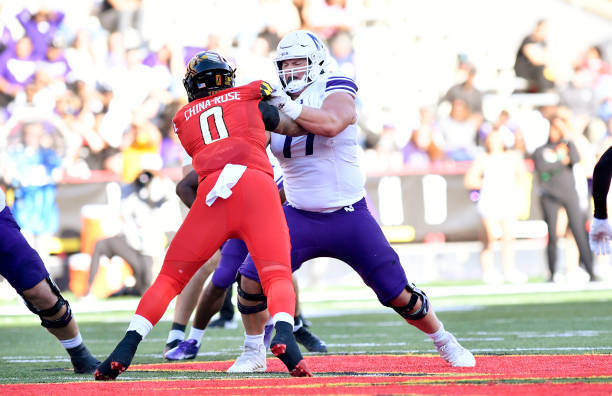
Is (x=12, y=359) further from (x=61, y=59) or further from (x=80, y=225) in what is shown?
(x=61, y=59)

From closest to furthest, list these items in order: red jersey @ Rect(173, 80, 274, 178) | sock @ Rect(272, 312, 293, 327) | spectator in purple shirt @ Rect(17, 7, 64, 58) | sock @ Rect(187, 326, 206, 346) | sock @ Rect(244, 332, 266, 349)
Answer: sock @ Rect(272, 312, 293, 327) < red jersey @ Rect(173, 80, 274, 178) < sock @ Rect(244, 332, 266, 349) < sock @ Rect(187, 326, 206, 346) < spectator in purple shirt @ Rect(17, 7, 64, 58)

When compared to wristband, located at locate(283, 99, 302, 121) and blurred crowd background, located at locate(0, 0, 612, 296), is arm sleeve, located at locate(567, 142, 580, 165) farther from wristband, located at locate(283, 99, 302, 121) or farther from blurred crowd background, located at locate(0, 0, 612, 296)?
wristband, located at locate(283, 99, 302, 121)

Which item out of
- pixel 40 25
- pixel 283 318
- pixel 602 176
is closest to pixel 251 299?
pixel 283 318

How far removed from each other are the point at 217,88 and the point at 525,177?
33.1 ft

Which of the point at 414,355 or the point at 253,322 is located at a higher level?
the point at 253,322

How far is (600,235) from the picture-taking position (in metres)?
5.89

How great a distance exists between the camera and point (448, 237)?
582 inches

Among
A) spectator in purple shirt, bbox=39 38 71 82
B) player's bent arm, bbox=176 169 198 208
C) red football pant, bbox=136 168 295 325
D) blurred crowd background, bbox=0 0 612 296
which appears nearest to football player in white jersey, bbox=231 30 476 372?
red football pant, bbox=136 168 295 325

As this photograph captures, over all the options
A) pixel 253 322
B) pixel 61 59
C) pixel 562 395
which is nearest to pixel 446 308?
pixel 253 322

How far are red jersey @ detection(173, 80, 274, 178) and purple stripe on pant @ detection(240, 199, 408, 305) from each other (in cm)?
48

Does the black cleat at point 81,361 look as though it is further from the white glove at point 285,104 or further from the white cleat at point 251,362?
the white glove at point 285,104

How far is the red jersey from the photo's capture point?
5.12 m

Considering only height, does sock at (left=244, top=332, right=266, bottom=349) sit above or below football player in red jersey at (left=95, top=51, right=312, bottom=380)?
below

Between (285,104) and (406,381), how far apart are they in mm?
1443
